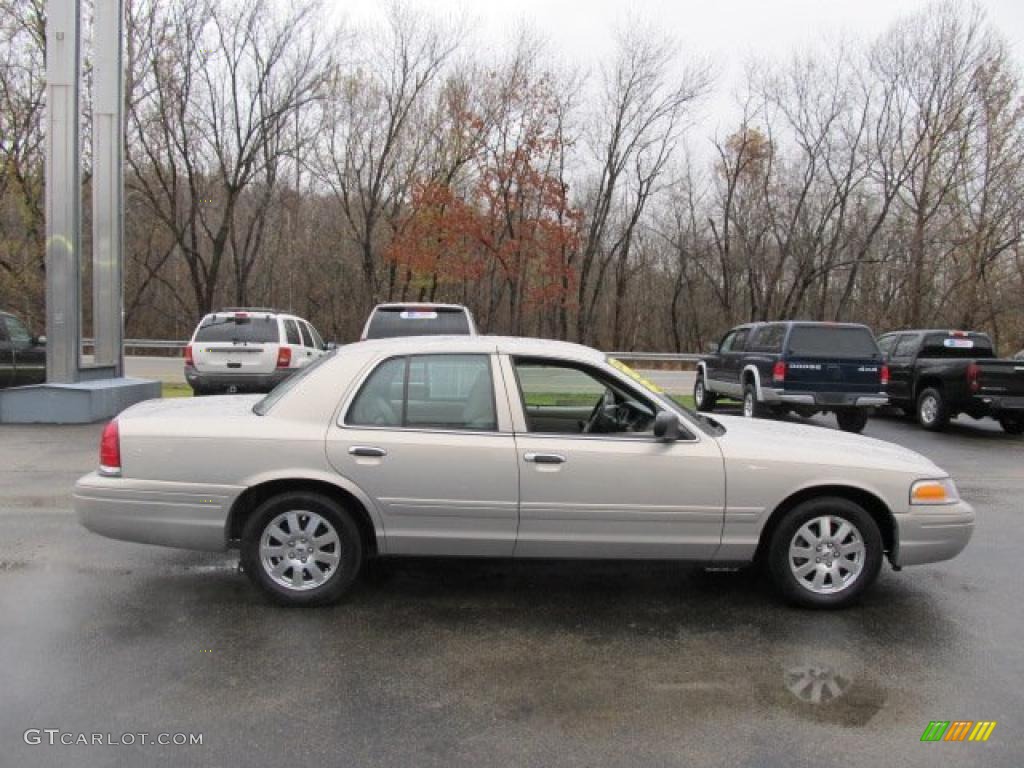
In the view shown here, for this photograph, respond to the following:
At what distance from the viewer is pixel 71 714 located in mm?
3033

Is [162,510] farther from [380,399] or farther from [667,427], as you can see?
[667,427]

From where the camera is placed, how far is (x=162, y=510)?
4.18m

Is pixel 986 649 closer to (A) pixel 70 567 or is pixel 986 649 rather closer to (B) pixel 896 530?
(B) pixel 896 530

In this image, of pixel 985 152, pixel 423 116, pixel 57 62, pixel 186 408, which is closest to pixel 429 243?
pixel 423 116

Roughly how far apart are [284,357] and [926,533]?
10.7m

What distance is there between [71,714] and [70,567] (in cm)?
215

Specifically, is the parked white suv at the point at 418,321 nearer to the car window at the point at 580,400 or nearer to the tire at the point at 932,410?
the car window at the point at 580,400

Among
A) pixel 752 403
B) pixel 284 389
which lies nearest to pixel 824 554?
pixel 284 389

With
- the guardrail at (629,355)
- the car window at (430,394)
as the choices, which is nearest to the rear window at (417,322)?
the car window at (430,394)

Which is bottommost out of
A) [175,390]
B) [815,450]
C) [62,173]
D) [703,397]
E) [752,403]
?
[175,390]

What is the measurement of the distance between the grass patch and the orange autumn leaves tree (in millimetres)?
13601

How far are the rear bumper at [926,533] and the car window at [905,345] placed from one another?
11401mm

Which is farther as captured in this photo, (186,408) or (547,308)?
(547,308)

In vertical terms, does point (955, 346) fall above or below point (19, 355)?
above
